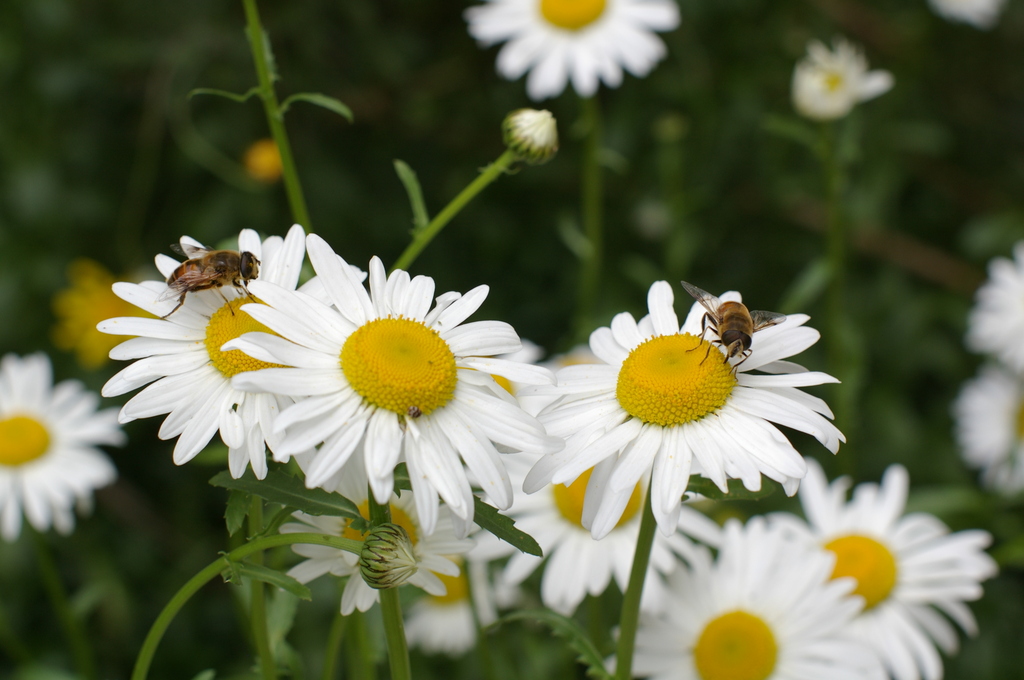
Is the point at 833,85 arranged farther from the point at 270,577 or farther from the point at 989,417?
the point at 270,577

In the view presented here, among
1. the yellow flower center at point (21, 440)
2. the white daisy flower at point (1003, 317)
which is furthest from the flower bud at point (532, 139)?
the white daisy flower at point (1003, 317)

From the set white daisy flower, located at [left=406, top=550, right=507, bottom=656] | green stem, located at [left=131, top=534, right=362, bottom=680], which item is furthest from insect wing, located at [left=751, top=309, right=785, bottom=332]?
white daisy flower, located at [left=406, top=550, right=507, bottom=656]

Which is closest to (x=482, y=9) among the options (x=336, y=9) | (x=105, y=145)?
(x=336, y=9)

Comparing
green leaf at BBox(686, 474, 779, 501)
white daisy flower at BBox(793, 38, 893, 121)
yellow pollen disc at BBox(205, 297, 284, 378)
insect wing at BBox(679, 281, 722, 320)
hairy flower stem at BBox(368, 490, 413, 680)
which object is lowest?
hairy flower stem at BBox(368, 490, 413, 680)

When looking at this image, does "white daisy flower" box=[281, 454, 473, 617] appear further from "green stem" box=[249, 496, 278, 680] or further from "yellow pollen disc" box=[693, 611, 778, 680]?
"yellow pollen disc" box=[693, 611, 778, 680]

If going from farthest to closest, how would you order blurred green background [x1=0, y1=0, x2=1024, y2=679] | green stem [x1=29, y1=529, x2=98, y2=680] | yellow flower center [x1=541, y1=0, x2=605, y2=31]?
blurred green background [x1=0, y1=0, x2=1024, y2=679]
yellow flower center [x1=541, y1=0, x2=605, y2=31]
green stem [x1=29, y1=529, x2=98, y2=680]

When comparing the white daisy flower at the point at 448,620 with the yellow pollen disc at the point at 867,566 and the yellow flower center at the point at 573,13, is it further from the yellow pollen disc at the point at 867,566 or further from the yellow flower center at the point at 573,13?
the yellow flower center at the point at 573,13

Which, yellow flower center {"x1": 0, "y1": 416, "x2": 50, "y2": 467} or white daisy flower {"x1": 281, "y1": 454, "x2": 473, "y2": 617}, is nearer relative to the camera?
white daisy flower {"x1": 281, "y1": 454, "x2": 473, "y2": 617}
